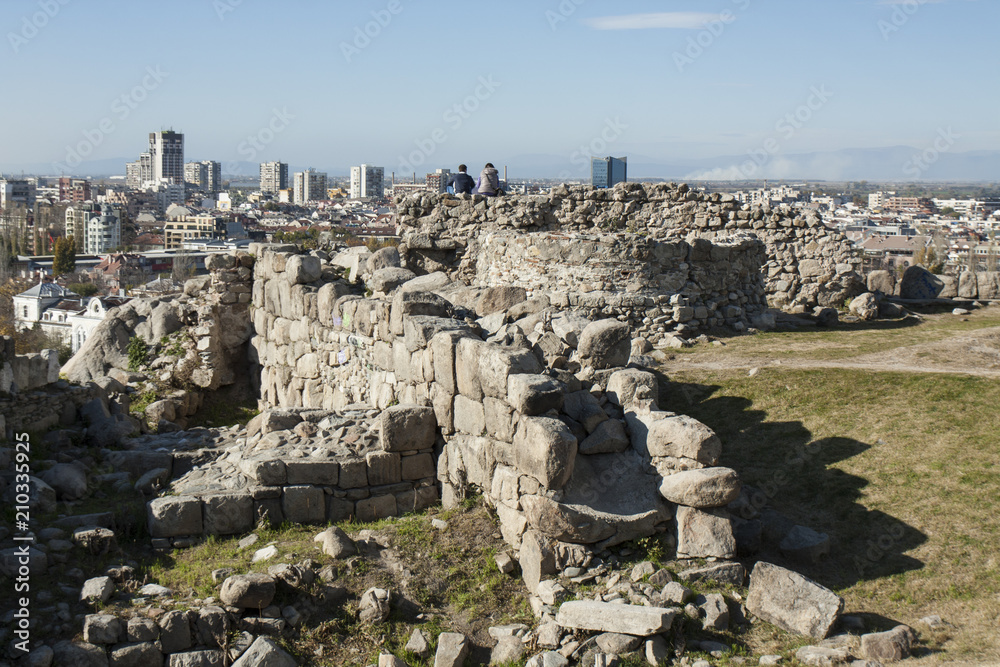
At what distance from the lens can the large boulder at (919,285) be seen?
17.6 metres

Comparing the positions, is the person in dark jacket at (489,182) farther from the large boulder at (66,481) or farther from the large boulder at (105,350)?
the large boulder at (66,481)

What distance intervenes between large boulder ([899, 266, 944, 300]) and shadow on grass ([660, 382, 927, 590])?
31.3 feet

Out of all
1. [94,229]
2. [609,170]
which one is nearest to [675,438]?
[609,170]

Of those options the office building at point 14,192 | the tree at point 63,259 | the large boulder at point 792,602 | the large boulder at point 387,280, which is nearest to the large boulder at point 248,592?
the large boulder at point 792,602

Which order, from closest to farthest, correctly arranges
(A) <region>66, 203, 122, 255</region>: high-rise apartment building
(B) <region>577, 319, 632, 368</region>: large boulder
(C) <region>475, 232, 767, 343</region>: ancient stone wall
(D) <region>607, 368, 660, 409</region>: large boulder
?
(D) <region>607, 368, 660, 409</region>: large boulder
(B) <region>577, 319, 632, 368</region>: large boulder
(C) <region>475, 232, 767, 343</region>: ancient stone wall
(A) <region>66, 203, 122, 255</region>: high-rise apartment building

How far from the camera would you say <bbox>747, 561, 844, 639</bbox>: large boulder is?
5.88 meters

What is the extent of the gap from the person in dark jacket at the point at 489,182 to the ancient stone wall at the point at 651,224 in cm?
49

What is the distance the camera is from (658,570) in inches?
256

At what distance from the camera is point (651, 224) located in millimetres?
17656

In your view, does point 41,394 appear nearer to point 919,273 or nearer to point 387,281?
point 387,281

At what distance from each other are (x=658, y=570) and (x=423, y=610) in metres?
1.79

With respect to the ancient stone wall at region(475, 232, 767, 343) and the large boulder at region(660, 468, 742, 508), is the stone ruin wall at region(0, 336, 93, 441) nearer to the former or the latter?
the ancient stone wall at region(475, 232, 767, 343)

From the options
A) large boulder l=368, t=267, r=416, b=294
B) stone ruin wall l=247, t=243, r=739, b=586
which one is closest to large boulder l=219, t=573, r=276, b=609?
stone ruin wall l=247, t=243, r=739, b=586

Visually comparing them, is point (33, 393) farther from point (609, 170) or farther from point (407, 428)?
point (609, 170)
